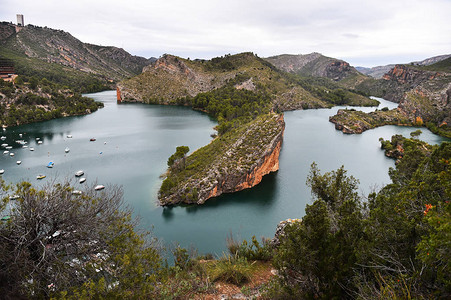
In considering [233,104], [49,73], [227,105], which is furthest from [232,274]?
[49,73]

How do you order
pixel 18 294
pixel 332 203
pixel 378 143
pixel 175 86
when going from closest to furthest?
pixel 18 294
pixel 332 203
pixel 378 143
pixel 175 86

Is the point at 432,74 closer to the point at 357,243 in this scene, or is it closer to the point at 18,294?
the point at 357,243

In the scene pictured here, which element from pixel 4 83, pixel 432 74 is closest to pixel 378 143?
pixel 432 74

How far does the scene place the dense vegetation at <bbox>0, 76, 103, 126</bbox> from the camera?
7500cm

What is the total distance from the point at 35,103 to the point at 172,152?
67212 mm

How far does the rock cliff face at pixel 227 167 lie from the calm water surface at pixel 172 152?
1.49 m

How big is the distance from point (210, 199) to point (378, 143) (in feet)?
178

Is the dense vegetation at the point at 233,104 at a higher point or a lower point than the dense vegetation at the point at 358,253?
higher

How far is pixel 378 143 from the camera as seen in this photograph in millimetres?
66000

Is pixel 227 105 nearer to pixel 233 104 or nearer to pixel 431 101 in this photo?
pixel 233 104

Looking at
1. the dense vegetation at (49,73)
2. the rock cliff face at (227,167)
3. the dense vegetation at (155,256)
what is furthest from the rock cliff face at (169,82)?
the dense vegetation at (155,256)

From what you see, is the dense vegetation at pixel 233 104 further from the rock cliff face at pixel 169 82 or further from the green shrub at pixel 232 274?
the green shrub at pixel 232 274

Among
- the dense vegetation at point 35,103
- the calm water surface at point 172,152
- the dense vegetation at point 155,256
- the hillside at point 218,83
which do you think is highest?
the hillside at point 218,83

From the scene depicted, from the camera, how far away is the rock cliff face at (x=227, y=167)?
34781 millimetres
